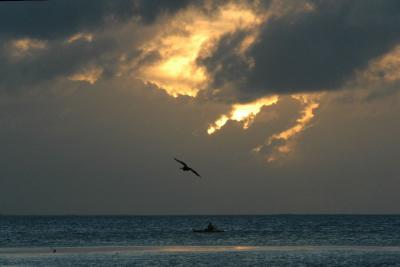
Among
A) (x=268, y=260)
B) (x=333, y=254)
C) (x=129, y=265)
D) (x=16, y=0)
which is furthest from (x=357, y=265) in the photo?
(x=16, y=0)

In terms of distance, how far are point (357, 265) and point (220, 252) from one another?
20.4 metres

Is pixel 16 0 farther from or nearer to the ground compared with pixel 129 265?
farther from the ground

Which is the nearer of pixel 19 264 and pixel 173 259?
pixel 19 264

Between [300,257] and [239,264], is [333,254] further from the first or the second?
[239,264]

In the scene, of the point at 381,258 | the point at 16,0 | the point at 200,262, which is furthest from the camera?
the point at 381,258

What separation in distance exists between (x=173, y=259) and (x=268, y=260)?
353 inches

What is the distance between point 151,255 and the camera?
7556cm

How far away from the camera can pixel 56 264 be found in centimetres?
6350

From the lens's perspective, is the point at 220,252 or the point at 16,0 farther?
the point at 220,252

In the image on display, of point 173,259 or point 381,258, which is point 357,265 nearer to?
point 381,258

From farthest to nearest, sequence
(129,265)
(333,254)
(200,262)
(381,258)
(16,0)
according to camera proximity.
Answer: (333,254) < (381,258) < (200,262) < (129,265) < (16,0)

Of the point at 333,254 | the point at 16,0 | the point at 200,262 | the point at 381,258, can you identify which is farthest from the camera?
the point at 333,254

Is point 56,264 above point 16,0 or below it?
below

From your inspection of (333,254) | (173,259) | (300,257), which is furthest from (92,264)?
(333,254)
